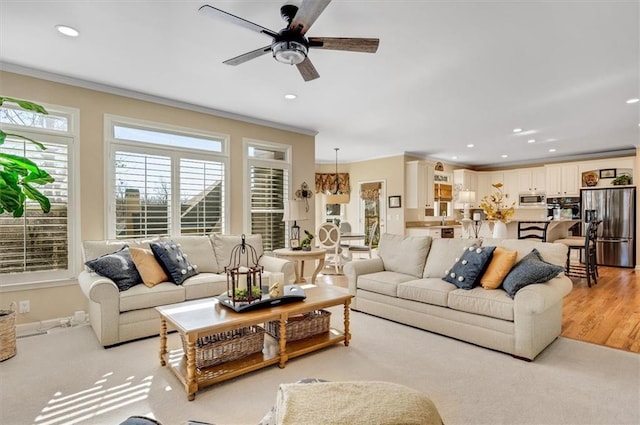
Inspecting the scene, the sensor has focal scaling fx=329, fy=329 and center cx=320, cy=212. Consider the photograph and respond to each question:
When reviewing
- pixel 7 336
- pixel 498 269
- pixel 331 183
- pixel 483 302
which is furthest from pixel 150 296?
pixel 331 183

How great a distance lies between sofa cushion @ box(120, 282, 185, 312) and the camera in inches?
121

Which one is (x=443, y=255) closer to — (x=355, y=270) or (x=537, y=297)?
(x=355, y=270)

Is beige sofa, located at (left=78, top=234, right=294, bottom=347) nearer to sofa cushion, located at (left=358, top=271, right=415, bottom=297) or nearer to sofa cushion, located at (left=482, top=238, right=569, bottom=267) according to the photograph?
sofa cushion, located at (left=358, top=271, right=415, bottom=297)

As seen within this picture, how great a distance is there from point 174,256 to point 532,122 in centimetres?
571

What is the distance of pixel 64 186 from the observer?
3650 millimetres

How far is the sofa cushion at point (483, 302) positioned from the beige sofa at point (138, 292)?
6.45 ft

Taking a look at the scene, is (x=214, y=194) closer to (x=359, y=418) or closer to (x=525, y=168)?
(x=359, y=418)

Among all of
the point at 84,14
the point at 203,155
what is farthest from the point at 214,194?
the point at 84,14

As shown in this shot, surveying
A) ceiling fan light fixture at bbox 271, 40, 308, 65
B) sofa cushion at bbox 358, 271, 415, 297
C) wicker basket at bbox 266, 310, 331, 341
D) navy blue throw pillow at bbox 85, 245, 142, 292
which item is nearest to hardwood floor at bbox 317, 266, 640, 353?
sofa cushion at bbox 358, 271, 415, 297

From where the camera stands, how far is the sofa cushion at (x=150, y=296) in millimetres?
3068

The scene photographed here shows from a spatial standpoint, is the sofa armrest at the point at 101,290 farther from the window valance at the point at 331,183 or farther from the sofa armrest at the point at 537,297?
the window valance at the point at 331,183

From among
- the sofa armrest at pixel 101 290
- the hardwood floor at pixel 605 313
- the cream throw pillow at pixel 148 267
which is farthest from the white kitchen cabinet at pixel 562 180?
the sofa armrest at pixel 101 290

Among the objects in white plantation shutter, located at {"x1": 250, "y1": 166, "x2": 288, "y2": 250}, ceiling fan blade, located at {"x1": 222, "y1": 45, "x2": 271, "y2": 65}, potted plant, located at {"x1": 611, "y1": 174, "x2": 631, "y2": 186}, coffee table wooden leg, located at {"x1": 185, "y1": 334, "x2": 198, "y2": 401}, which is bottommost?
coffee table wooden leg, located at {"x1": 185, "y1": 334, "x2": 198, "y2": 401}

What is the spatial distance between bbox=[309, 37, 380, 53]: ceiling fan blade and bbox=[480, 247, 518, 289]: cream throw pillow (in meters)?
2.25
